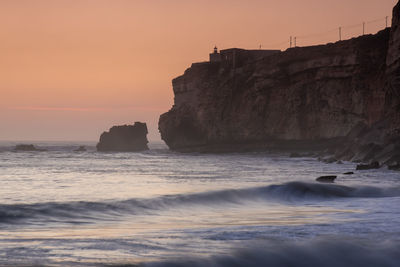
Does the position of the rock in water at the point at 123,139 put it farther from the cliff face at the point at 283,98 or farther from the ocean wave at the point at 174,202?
the ocean wave at the point at 174,202

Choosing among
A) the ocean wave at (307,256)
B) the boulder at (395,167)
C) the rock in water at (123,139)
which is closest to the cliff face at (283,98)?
the boulder at (395,167)

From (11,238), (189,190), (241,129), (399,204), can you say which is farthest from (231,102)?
(11,238)

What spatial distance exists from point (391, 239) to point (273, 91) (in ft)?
210

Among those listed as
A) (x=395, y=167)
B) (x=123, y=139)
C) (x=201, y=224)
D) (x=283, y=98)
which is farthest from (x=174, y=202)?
(x=123, y=139)

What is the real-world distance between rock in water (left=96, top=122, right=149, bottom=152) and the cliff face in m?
18.7

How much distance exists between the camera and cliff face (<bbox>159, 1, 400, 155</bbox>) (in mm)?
61531

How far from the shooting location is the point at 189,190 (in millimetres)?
22250

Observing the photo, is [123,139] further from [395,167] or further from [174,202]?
[174,202]

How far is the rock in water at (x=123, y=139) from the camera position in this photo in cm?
10500

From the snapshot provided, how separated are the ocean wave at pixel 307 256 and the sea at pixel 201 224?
0.6 inches

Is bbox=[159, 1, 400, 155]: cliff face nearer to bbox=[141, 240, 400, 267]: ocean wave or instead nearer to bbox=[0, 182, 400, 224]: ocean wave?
bbox=[0, 182, 400, 224]: ocean wave

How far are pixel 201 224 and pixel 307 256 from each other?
441 centimetres

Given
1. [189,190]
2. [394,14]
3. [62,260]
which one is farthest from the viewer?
[394,14]

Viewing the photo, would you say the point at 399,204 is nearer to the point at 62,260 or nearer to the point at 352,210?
the point at 352,210
